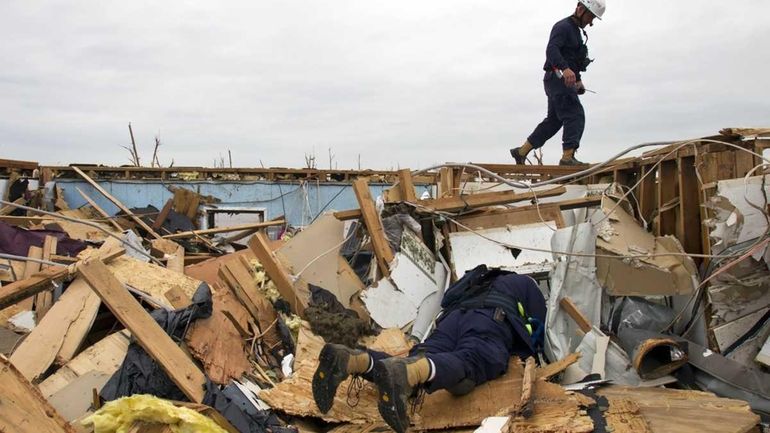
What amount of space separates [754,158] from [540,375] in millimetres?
2343

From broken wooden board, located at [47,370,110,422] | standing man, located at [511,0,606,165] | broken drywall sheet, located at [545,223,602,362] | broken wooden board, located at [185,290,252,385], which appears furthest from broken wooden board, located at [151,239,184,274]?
standing man, located at [511,0,606,165]


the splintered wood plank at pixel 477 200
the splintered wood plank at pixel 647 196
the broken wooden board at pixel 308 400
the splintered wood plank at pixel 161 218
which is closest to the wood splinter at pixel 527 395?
the broken wooden board at pixel 308 400

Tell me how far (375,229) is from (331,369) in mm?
2529

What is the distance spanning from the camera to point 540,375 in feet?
12.9

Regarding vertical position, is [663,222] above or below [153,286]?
above

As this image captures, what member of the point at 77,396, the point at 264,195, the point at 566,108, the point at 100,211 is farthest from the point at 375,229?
the point at 264,195

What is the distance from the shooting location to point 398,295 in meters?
5.44

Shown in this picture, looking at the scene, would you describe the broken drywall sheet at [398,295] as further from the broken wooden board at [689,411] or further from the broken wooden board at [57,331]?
the broken wooden board at [57,331]

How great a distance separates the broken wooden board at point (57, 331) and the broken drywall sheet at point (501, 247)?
317 cm

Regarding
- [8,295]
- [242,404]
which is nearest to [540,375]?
[242,404]

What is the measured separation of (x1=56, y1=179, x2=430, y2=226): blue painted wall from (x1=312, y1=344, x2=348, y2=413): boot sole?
10051mm

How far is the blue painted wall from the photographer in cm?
1334

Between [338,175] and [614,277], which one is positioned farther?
[338,175]

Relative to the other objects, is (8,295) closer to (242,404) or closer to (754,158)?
(242,404)
